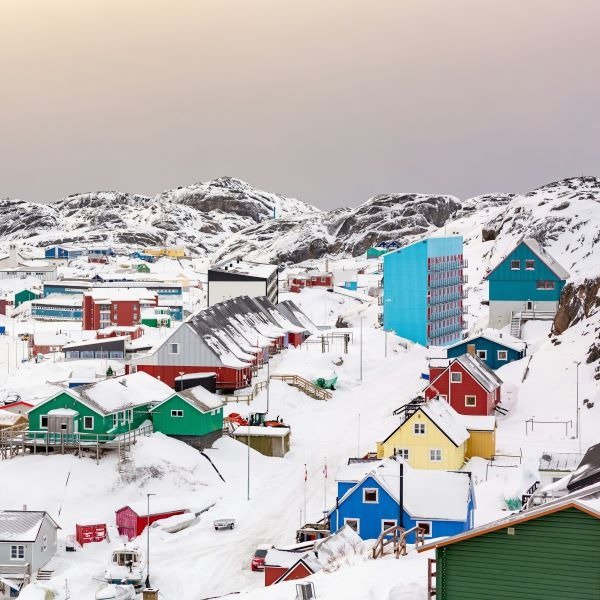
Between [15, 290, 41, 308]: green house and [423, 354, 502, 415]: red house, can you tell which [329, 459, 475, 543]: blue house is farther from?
[15, 290, 41, 308]: green house

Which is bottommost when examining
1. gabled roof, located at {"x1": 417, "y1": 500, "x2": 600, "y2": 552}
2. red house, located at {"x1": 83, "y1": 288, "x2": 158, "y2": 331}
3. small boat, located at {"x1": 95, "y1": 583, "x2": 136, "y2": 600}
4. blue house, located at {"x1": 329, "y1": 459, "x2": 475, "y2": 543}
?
small boat, located at {"x1": 95, "y1": 583, "x2": 136, "y2": 600}

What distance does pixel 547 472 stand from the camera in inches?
1522

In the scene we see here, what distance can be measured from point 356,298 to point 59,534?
10195 cm

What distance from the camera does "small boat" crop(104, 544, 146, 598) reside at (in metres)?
34.2

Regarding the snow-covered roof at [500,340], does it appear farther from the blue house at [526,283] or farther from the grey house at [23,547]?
the grey house at [23,547]

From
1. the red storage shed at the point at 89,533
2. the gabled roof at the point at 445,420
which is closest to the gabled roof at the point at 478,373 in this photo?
the gabled roof at the point at 445,420

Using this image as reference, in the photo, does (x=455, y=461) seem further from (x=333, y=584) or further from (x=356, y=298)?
(x=356, y=298)

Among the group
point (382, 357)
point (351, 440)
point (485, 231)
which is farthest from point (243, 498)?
point (485, 231)

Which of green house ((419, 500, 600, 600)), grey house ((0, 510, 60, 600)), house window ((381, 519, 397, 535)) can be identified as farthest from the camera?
grey house ((0, 510, 60, 600))

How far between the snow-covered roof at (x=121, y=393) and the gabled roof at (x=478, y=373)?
14871 millimetres

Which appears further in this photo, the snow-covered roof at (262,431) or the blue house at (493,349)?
the blue house at (493,349)

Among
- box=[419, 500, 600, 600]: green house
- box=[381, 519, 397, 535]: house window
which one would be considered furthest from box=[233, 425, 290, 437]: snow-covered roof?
box=[419, 500, 600, 600]: green house

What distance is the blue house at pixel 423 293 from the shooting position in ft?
302

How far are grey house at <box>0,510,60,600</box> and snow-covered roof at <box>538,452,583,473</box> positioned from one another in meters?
19.0
